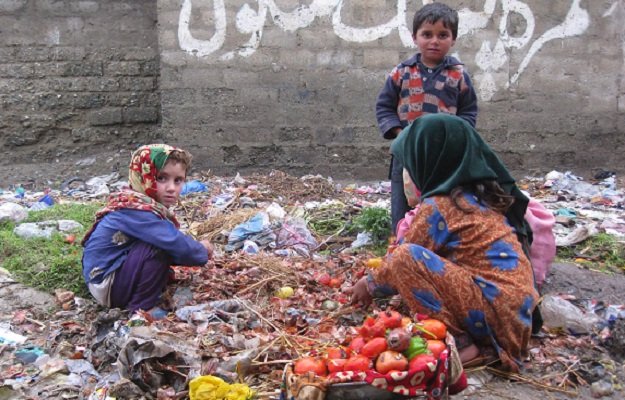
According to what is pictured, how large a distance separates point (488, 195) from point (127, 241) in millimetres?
1966

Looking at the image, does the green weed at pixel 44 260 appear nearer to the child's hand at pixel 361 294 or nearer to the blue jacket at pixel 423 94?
the child's hand at pixel 361 294

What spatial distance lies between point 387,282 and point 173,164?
1.41 m

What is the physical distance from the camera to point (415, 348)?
2469 mm

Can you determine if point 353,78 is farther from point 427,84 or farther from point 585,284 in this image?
point 585,284

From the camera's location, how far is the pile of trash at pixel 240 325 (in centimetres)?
275

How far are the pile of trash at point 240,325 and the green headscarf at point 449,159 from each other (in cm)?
77

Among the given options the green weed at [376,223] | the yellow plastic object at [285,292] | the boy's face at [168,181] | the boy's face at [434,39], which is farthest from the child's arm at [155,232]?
the boy's face at [434,39]

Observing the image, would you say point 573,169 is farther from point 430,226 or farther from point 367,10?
point 430,226

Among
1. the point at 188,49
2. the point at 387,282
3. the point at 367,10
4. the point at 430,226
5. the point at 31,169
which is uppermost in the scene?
the point at 367,10

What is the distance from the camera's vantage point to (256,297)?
12.3 ft

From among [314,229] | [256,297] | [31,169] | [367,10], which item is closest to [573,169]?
[367,10]

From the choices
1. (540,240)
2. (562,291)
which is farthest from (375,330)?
(562,291)

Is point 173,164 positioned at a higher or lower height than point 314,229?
higher

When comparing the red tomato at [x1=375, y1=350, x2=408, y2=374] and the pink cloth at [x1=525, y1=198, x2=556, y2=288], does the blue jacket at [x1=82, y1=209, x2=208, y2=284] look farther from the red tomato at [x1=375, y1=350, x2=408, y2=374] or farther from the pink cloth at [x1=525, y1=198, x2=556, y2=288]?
the pink cloth at [x1=525, y1=198, x2=556, y2=288]
